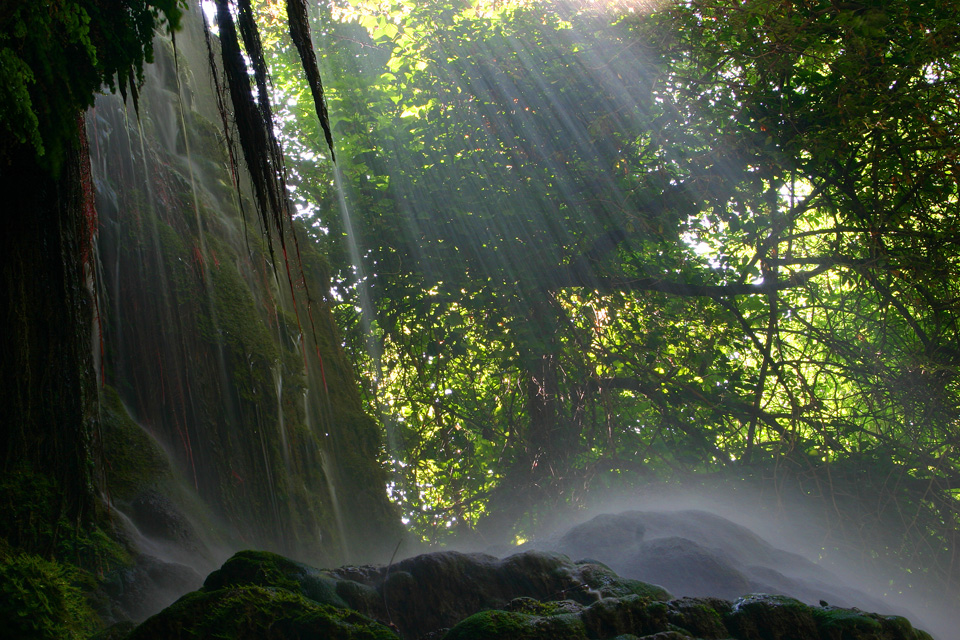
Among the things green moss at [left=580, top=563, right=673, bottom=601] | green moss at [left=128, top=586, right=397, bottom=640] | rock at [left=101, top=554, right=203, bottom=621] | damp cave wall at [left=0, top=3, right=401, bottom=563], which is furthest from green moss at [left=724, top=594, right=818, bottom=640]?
rock at [left=101, top=554, right=203, bottom=621]

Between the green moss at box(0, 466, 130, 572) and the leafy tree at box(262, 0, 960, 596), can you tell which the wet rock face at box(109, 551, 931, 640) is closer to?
the green moss at box(0, 466, 130, 572)

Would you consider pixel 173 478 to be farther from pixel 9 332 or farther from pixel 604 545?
pixel 604 545

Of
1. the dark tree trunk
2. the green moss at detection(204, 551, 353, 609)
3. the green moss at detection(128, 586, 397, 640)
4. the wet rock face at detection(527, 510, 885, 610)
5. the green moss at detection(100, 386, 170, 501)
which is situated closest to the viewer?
the dark tree trunk

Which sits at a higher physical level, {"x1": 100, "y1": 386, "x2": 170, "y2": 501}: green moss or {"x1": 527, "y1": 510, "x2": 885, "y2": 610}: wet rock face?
{"x1": 100, "y1": 386, "x2": 170, "y2": 501}: green moss

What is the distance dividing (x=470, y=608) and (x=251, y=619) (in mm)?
1520

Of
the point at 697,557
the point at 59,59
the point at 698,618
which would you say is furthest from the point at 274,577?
the point at 697,557

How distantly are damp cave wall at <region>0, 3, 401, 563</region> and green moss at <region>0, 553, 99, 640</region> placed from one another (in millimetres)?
213

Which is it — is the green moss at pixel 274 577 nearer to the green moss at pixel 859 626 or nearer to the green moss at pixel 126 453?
the green moss at pixel 126 453

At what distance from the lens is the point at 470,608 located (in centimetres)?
387

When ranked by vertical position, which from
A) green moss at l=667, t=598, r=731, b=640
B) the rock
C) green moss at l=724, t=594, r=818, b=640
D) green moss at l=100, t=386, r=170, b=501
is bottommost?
green moss at l=724, t=594, r=818, b=640

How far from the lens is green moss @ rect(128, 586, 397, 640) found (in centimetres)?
259

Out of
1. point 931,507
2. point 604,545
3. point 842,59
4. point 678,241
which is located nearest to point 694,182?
point 678,241

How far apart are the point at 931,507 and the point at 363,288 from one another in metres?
7.74

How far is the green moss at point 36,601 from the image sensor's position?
7.00ft
